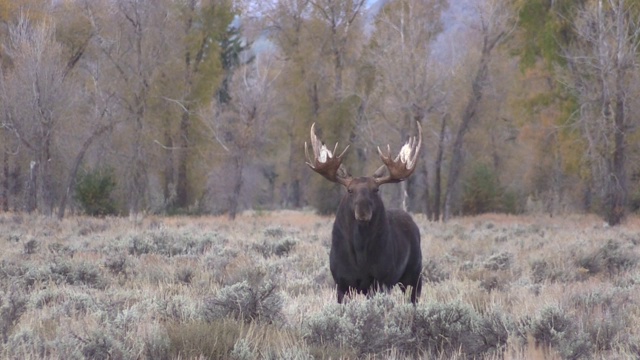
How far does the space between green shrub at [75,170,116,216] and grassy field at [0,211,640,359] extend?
15.9 meters

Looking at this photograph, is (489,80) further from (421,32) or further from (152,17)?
(152,17)

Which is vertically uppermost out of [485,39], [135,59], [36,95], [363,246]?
[485,39]

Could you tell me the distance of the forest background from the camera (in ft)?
86.9

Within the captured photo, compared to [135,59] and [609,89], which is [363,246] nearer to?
[609,89]

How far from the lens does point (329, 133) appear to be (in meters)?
36.5

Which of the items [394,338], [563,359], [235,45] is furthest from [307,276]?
[235,45]

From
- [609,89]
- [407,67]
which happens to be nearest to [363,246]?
[609,89]

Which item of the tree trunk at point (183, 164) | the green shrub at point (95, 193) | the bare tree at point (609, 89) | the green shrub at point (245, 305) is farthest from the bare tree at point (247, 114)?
the green shrub at point (245, 305)

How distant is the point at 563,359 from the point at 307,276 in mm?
6181

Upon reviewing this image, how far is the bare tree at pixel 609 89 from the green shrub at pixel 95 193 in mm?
17098

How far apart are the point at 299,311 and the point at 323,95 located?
30420mm

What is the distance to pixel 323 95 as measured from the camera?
123ft

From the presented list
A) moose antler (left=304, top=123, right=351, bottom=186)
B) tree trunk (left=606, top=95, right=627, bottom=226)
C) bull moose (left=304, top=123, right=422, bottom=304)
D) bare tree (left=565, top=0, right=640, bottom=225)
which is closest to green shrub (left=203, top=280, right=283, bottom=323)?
bull moose (left=304, top=123, right=422, bottom=304)

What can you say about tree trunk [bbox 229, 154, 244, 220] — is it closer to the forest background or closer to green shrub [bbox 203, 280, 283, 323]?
the forest background
